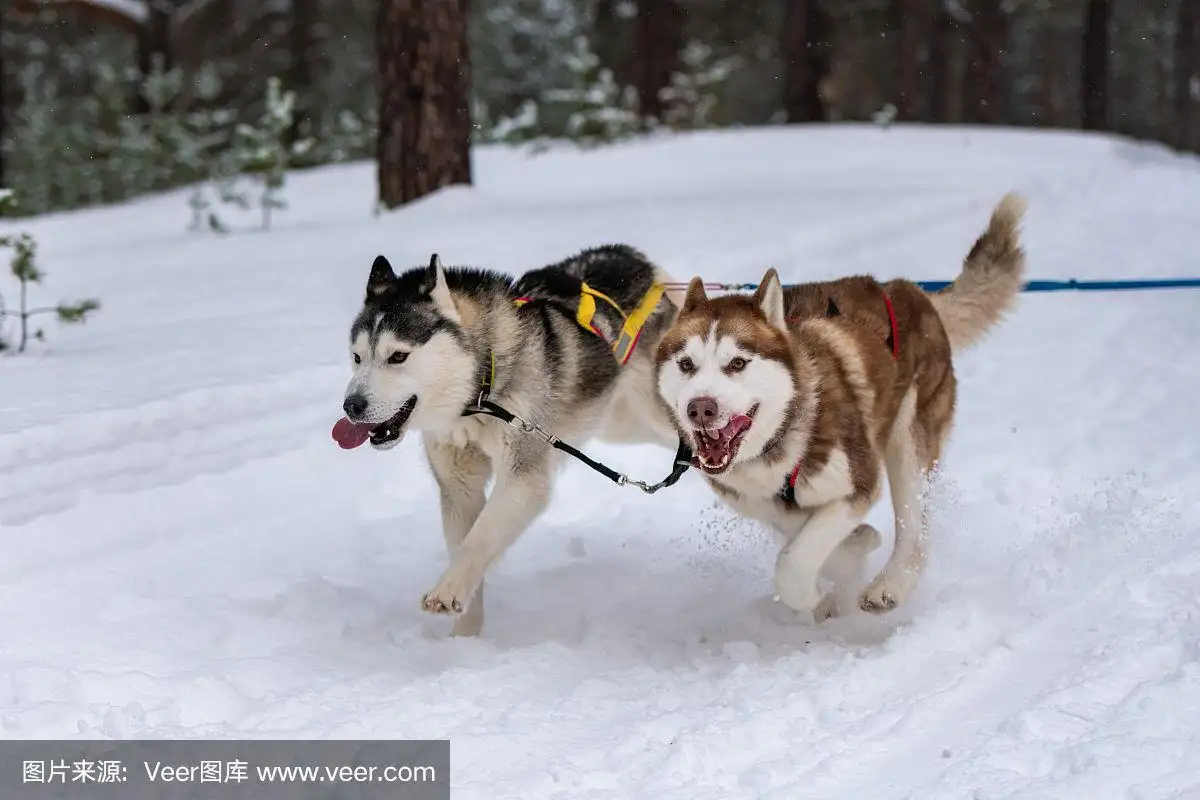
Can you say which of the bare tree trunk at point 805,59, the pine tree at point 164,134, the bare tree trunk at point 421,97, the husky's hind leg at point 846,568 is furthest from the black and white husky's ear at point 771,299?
the bare tree trunk at point 805,59

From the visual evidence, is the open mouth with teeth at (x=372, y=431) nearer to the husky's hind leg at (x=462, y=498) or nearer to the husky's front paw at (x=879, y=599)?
the husky's hind leg at (x=462, y=498)

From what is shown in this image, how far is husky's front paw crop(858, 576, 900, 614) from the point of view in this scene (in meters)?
4.27

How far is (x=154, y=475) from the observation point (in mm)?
5238

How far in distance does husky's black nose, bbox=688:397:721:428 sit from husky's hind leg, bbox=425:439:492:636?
3.75ft

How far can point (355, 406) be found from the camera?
3.89 metres

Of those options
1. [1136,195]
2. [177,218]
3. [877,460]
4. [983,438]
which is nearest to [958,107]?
[1136,195]

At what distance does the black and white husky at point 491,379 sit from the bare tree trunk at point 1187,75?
23712 millimetres

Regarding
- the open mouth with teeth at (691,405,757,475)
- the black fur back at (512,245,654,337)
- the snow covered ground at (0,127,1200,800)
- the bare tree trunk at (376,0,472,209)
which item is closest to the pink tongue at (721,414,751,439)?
the open mouth with teeth at (691,405,757,475)

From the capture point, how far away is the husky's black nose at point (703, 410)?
361cm

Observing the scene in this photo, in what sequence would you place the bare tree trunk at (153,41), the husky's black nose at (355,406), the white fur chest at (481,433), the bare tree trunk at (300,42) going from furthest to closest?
the bare tree trunk at (300,42) < the bare tree trunk at (153,41) < the white fur chest at (481,433) < the husky's black nose at (355,406)

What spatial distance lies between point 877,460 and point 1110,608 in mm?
903

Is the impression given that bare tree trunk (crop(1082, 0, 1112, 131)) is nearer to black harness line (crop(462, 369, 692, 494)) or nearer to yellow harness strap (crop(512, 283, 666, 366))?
yellow harness strap (crop(512, 283, 666, 366))

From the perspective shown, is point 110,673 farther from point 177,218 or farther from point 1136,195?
point 1136,195

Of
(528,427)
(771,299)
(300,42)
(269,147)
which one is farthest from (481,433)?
(300,42)
